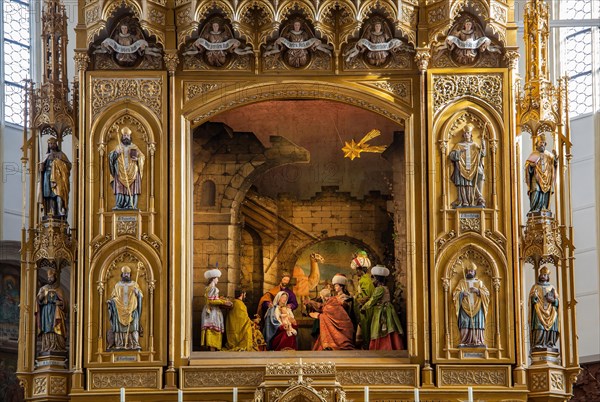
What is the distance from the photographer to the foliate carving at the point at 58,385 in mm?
23469

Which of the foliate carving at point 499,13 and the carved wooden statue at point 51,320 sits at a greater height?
the foliate carving at point 499,13

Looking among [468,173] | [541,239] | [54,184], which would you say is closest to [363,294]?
[468,173]

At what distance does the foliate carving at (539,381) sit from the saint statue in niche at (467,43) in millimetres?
4324

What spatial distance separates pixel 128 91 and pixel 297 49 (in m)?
2.33

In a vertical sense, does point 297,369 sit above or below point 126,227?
below

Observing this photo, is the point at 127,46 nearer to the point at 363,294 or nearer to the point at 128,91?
the point at 128,91

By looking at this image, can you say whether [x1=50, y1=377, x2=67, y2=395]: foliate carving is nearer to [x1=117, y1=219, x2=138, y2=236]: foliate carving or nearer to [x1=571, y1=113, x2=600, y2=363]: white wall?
[x1=117, y1=219, x2=138, y2=236]: foliate carving

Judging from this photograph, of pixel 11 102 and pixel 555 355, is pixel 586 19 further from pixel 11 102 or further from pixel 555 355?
pixel 11 102

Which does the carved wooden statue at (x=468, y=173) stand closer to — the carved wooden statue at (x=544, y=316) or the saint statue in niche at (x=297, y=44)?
the carved wooden statue at (x=544, y=316)

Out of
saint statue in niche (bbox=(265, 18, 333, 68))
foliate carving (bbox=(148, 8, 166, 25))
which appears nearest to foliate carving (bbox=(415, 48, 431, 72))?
saint statue in niche (bbox=(265, 18, 333, 68))

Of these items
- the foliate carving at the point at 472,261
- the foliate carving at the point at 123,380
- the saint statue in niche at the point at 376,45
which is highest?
the saint statue in niche at the point at 376,45

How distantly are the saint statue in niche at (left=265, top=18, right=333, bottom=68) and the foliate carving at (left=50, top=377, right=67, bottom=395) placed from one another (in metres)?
5.14

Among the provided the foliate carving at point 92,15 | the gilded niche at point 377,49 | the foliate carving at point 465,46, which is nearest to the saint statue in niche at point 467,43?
the foliate carving at point 465,46

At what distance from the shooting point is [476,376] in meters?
23.4
